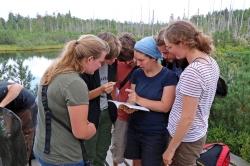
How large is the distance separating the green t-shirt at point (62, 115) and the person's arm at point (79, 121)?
3 cm

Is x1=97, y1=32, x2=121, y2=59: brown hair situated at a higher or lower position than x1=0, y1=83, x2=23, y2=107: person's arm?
higher

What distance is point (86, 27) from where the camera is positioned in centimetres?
4819

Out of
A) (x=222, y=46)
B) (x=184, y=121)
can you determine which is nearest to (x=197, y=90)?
(x=184, y=121)

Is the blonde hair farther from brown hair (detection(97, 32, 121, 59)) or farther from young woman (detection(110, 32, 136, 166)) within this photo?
young woman (detection(110, 32, 136, 166))

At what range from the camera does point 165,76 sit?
2.38 metres

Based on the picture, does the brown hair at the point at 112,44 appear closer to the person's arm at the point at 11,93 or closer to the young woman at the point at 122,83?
the young woman at the point at 122,83

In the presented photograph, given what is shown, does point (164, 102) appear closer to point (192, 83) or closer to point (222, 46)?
point (192, 83)

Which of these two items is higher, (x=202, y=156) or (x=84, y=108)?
(x=84, y=108)

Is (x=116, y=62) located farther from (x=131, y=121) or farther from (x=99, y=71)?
(x=131, y=121)

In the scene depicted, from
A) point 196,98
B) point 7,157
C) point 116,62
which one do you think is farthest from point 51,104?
point 116,62

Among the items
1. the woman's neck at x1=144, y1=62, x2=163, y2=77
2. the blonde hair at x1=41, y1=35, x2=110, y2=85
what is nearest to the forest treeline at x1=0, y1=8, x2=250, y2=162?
the woman's neck at x1=144, y1=62, x2=163, y2=77

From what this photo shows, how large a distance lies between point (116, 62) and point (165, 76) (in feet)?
1.73

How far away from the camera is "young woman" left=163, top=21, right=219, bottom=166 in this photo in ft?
6.53

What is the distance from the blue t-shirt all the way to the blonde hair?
56 centimetres
